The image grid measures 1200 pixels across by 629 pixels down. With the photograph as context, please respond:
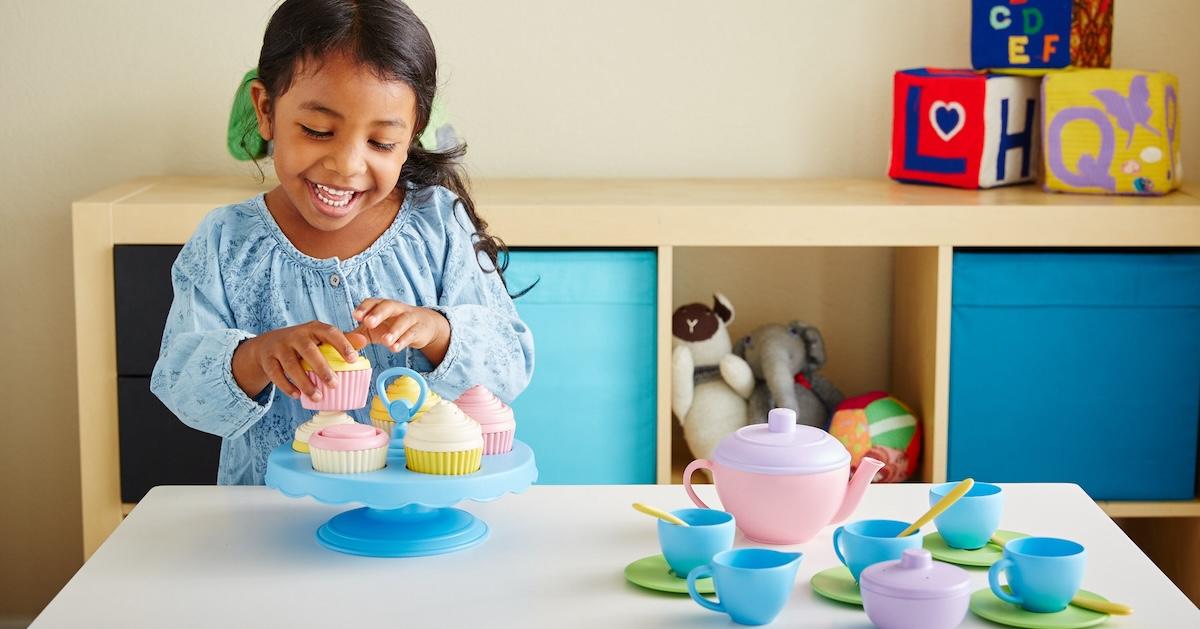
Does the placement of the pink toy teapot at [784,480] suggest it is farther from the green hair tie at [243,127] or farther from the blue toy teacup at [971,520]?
the green hair tie at [243,127]

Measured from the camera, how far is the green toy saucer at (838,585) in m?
1.01

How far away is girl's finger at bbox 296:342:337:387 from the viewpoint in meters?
1.15

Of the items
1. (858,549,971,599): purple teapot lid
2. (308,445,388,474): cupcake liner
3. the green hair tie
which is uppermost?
the green hair tie

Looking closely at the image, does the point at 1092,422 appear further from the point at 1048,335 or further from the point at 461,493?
the point at 461,493

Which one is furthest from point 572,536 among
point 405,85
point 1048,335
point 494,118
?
point 494,118

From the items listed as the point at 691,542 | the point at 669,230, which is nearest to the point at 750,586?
the point at 691,542

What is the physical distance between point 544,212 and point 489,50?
0.50 meters

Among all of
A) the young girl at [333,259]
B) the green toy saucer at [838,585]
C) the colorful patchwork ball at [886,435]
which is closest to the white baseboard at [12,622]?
the young girl at [333,259]

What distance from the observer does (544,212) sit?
2.08 metres

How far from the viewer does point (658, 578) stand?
106 centimetres

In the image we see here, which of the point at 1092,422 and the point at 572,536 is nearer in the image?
the point at 572,536

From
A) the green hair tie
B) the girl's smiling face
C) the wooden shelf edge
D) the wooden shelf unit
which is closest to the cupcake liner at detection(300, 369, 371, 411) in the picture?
the girl's smiling face

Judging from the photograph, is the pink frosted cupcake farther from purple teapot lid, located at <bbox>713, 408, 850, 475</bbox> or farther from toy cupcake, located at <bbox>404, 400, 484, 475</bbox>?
purple teapot lid, located at <bbox>713, 408, 850, 475</bbox>

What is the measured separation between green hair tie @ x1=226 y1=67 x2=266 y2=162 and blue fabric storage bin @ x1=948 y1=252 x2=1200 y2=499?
3.70 feet
